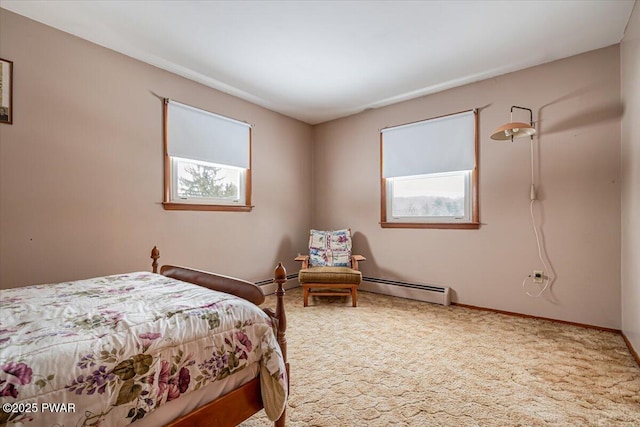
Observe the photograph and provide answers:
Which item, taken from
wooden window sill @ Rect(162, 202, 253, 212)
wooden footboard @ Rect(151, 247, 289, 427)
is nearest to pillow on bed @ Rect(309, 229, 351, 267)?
wooden window sill @ Rect(162, 202, 253, 212)

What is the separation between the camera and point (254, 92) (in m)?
3.82

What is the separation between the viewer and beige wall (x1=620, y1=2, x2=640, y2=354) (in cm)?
224

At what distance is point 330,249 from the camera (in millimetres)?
4238

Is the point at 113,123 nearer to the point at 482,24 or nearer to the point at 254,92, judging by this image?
the point at 254,92

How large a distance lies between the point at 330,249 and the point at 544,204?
2.53 metres

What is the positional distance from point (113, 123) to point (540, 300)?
15.1 feet

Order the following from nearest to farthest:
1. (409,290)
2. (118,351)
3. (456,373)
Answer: (118,351), (456,373), (409,290)

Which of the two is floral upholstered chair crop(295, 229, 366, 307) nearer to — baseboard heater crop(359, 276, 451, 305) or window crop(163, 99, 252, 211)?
baseboard heater crop(359, 276, 451, 305)

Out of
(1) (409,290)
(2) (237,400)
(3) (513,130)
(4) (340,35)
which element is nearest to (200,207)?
(4) (340,35)

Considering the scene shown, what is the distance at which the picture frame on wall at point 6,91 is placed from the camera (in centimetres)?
226

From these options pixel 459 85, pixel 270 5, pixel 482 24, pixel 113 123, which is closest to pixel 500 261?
pixel 459 85

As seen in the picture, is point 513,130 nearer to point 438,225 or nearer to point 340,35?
point 438,225

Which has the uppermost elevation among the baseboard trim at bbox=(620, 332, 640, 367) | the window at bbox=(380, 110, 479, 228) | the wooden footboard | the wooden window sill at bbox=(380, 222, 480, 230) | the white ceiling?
the white ceiling

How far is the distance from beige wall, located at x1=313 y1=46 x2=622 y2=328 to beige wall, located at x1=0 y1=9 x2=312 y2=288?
A: 269cm
